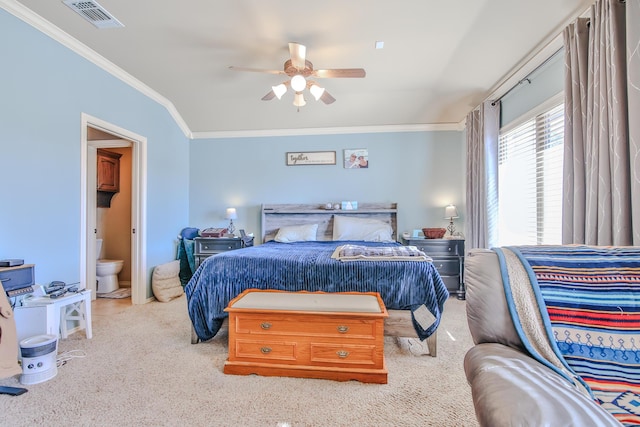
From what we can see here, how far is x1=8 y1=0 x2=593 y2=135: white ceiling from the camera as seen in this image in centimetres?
242

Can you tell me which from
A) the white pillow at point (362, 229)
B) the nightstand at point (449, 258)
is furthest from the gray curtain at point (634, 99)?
the white pillow at point (362, 229)

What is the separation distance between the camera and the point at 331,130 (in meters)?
4.74

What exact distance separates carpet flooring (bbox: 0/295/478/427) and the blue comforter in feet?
1.03

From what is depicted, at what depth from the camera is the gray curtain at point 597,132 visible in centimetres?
169

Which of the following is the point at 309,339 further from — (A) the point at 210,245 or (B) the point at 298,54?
(A) the point at 210,245

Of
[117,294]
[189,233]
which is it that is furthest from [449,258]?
[117,294]

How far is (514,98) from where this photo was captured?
3.22 metres

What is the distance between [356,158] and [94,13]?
3.44 meters

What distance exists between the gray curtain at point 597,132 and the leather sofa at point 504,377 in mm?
1166

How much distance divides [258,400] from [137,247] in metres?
2.86

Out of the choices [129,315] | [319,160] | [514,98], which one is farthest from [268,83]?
[129,315]

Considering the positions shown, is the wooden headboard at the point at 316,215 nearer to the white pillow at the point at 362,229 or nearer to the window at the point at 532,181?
the white pillow at the point at 362,229

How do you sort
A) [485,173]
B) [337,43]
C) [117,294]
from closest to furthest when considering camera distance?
[337,43] < [485,173] < [117,294]

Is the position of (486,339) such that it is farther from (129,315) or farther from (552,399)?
(129,315)
